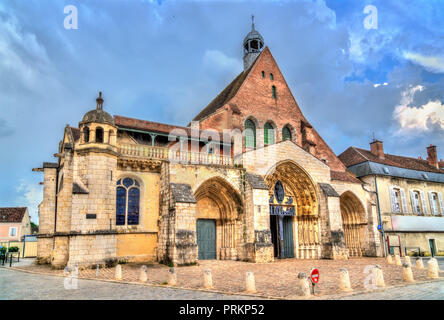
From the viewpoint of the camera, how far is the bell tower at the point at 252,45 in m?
26.1

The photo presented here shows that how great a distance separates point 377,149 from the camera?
25422 millimetres

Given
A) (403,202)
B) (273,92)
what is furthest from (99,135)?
(403,202)

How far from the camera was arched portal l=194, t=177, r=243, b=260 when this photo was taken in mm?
16000

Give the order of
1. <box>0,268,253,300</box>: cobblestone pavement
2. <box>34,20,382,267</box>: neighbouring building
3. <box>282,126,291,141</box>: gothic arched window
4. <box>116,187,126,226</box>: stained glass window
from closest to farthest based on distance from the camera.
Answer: <box>0,268,253,300</box>: cobblestone pavement < <box>34,20,382,267</box>: neighbouring building < <box>116,187,126,226</box>: stained glass window < <box>282,126,291,141</box>: gothic arched window

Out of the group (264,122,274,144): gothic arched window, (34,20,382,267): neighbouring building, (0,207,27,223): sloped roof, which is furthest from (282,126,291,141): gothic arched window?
(0,207,27,223): sloped roof

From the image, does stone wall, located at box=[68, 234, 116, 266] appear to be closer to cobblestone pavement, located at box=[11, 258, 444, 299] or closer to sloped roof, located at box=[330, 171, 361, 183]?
cobblestone pavement, located at box=[11, 258, 444, 299]

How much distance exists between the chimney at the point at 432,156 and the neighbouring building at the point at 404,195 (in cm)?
184

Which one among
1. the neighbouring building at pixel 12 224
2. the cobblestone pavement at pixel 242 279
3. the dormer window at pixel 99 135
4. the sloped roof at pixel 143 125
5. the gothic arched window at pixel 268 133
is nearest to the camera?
the cobblestone pavement at pixel 242 279

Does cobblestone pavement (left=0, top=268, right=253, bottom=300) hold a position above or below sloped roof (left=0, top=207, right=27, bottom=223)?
below

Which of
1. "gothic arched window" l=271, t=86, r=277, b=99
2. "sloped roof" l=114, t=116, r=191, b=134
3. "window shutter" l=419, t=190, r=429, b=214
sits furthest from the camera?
"window shutter" l=419, t=190, r=429, b=214

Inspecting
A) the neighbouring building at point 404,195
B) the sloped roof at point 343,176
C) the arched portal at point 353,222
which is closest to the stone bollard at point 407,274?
the sloped roof at point 343,176

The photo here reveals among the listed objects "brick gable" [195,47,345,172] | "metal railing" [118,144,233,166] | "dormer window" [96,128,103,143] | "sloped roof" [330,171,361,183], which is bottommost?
"sloped roof" [330,171,361,183]

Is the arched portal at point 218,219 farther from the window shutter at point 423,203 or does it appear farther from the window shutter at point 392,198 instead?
the window shutter at point 423,203

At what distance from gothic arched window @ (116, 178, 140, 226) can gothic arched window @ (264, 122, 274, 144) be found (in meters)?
9.78
